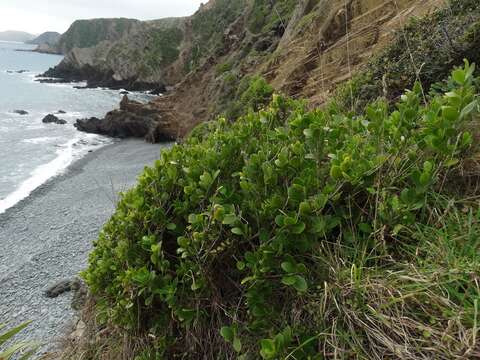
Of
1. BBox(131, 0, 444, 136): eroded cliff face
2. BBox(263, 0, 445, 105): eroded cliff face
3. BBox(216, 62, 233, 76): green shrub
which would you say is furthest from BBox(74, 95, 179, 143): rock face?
BBox(263, 0, 445, 105): eroded cliff face

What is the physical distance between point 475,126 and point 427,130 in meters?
0.49

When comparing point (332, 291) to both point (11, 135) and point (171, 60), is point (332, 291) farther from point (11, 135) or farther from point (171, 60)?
point (171, 60)

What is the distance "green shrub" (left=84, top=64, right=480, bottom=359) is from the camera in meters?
1.64

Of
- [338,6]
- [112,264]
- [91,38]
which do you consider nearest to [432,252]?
[112,264]

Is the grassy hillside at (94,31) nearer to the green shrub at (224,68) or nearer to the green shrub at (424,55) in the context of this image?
the green shrub at (224,68)

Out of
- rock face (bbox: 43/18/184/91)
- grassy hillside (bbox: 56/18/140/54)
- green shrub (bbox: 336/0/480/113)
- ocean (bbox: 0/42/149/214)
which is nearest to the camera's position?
green shrub (bbox: 336/0/480/113)

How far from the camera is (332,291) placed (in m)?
1.84

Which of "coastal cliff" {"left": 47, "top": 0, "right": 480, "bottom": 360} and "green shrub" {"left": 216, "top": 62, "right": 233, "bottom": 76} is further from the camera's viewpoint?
"green shrub" {"left": 216, "top": 62, "right": 233, "bottom": 76}

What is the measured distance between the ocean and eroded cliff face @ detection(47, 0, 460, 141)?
7.69m

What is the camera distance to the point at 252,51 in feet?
67.4

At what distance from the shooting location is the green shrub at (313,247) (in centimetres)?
164

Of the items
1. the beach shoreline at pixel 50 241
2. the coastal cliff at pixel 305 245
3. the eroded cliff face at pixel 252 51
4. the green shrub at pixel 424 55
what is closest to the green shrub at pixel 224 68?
the eroded cliff face at pixel 252 51

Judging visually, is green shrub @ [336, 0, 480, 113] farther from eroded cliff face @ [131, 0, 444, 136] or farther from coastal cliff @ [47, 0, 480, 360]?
coastal cliff @ [47, 0, 480, 360]

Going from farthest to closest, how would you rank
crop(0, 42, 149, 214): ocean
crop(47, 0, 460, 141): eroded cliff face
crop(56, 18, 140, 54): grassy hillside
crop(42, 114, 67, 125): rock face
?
crop(56, 18, 140, 54): grassy hillside
crop(42, 114, 67, 125): rock face
crop(0, 42, 149, 214): ocean
crop(47, 0, 460, 141): eroded cliff face
